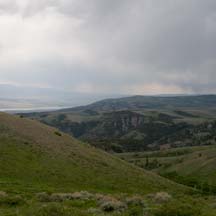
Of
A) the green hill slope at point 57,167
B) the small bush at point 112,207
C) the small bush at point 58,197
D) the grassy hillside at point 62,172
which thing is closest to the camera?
the small bush at point 112,207

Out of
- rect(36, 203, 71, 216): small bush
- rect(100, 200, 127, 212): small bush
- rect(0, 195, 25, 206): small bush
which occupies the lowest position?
rect(0, 195, 25, 206): small bush

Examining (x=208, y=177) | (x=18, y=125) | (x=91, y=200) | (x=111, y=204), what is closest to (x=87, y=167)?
(x=18, y=125)

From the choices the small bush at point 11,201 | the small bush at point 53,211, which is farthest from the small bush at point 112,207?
the small bush at point 11,201

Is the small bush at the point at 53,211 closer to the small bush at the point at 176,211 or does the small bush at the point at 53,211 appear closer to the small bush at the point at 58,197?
the small bush at the point at 176,211

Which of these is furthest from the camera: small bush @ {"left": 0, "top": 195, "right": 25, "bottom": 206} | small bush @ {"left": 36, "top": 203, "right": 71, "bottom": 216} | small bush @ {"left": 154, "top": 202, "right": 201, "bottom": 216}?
small bush @ {"left": 0, "top": 195, "right": 25, "bottom": 206}

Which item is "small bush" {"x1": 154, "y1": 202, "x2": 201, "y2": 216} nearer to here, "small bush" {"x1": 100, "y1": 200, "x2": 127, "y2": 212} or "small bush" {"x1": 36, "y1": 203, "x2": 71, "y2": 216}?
"small bush" {"x1": 100, "y1": 200, "x2": 127, "y2": 212}

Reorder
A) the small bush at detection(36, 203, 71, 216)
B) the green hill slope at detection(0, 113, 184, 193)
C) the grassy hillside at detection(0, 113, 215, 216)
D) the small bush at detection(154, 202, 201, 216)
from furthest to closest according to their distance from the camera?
1. the green hill slope at detection(0, 113, 184, 193)
2. the grassy hillside at detection(0, 113, 215, 216)
3. the small bush at detection(154, 202, 201, 216)
4. the small bush at detection(36, 203, 71, 216)

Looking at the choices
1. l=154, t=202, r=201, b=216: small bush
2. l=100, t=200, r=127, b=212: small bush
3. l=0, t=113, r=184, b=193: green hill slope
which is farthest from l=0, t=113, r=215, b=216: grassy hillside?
l=154, t=202, r=201, b=216: small bush

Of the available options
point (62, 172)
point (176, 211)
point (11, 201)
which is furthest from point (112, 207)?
point (62, 172)

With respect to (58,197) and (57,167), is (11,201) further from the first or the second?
(57,167)

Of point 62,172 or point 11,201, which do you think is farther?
point 62,172

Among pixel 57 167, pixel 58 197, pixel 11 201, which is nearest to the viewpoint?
pixel 11 201

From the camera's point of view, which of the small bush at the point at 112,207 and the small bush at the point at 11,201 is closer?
the small bush at the point at 112,207

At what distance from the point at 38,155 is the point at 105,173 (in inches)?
293
